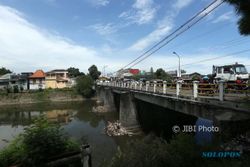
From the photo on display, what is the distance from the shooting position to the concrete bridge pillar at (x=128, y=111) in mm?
23645

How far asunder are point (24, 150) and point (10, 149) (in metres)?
1.45

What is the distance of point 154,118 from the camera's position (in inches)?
942

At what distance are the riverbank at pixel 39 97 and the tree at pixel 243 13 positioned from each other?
62709mm

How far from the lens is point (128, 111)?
24219 millimetres

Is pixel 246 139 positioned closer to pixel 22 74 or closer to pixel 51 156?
pixel 51 156

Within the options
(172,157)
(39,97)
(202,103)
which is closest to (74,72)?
(39,97)

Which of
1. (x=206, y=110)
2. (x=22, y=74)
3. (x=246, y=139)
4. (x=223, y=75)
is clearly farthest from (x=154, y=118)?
(x=22, y=74)

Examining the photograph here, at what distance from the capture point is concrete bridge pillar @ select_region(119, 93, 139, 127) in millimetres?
23645

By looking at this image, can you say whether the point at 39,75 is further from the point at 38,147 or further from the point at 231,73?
the point at 38,147

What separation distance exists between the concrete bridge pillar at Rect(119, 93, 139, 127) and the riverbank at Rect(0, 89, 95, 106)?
1742 inches

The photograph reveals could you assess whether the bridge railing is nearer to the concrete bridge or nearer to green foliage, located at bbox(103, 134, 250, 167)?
the concrete bridge

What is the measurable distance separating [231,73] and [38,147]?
1696 centimetres

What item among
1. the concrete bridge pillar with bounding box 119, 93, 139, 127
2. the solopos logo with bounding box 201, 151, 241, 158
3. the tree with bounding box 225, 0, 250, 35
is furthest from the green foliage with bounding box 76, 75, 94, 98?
the tree with bounding box 225, 0, 250, 35

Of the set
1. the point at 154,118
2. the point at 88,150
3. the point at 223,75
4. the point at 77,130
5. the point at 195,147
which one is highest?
the point at 223,75
